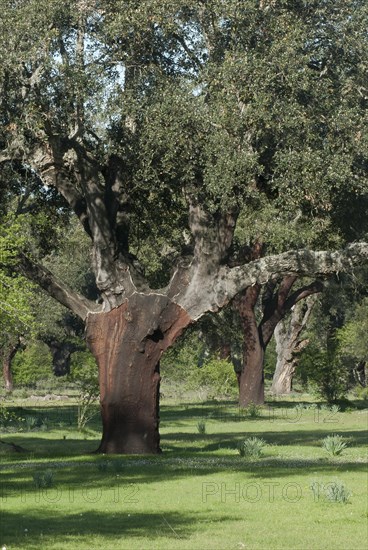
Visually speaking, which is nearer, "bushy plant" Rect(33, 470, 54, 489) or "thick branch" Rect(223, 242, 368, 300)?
"bushy plant" Rect(33, 470, 54, 489)

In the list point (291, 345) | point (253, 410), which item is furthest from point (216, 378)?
point (253, 410)

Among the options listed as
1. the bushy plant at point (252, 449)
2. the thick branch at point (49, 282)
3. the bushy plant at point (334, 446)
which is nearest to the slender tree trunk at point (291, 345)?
the thick branch at point (49, 282)

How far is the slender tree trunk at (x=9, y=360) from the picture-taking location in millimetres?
69000

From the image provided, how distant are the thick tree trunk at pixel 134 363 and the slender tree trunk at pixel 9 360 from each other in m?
39.8

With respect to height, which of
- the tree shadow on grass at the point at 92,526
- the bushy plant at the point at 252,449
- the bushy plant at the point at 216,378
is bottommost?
the tree shadow on grass at the point at 92,526

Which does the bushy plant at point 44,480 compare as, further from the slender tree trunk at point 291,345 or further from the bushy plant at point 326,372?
the slender tree trunk at point 291,345

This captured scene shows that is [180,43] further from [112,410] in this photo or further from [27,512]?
[27,512]

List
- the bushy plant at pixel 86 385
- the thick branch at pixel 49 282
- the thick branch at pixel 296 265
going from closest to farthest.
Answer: the thick branch at pixel 296 265, the thick branch at pixel 49 282, the bushy plant at pixel 86 385

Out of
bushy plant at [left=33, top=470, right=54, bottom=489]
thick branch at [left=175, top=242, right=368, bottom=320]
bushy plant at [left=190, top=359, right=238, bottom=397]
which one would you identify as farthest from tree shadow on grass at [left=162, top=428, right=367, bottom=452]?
bushy plant at [left=190, top=359, right=238, bottom=397]

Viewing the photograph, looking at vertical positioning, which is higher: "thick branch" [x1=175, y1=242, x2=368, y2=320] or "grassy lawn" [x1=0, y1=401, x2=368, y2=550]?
"thick branch" [x1=175, y1=242, x2=368, y2=320]

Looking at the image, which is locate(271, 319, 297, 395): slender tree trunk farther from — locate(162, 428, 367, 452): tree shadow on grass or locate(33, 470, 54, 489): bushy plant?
locate(33, 470, 54, 489): bushy plant

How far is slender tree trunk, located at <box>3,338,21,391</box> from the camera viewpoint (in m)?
69.0

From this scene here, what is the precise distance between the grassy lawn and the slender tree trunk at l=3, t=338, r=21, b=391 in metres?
36.6

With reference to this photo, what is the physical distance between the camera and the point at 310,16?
27734 millimetres
